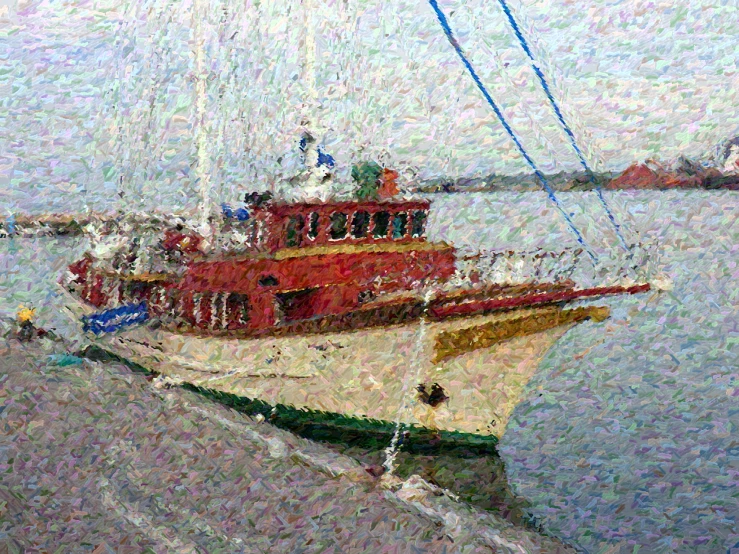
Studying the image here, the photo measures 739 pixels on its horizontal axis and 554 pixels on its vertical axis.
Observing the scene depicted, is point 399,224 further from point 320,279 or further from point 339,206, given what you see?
point 320,279

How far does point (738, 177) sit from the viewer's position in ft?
223

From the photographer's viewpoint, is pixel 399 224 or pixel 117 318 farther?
pixel 399 224

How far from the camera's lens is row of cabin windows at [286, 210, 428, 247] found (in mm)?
14633

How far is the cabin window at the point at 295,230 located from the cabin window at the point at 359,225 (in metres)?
1.19

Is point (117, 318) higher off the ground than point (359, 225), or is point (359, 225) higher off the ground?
point (359, 225)

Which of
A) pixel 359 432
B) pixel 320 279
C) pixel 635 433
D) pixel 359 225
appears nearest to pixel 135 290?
pixel 320 279

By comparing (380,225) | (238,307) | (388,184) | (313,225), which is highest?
(388,184)

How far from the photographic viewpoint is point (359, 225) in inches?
597

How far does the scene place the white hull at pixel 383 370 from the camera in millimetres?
11805

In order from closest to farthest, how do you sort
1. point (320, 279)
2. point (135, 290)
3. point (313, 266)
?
point (320, 279), point (313, 266), point (135, 290)

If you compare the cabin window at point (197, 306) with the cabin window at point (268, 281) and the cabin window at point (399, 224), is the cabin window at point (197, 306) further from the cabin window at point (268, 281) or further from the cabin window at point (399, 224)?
the cabin window at point (399, 224)

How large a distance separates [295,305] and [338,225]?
2415 millimetres

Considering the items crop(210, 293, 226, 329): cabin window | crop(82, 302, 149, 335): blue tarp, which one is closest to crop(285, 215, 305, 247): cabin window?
crop(210, 293, 226, 329): cabin window

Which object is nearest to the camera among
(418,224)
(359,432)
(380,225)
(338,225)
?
(359,432)
